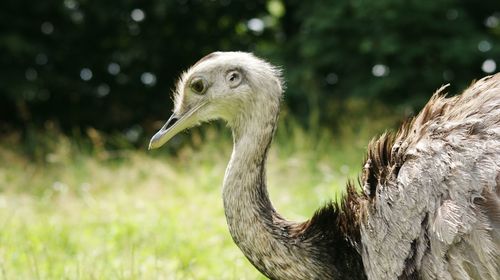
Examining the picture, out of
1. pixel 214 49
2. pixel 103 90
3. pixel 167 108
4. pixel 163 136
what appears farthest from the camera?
pixel 103 90

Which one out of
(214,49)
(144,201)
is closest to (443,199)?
(144,201)

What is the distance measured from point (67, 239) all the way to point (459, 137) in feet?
11.2

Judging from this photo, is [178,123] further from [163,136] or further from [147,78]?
[147,78]

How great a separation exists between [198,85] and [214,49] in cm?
737

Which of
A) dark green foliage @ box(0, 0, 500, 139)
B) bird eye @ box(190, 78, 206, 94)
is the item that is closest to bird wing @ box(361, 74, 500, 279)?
bird eye @ box(190, 78, 206, 94)

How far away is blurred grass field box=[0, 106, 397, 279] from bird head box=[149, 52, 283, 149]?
2.89 feet

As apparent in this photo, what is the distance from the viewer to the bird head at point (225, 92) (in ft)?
Result: 11.6

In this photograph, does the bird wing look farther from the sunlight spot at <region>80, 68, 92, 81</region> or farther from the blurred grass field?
the sunlight spot at <region>80, 68, 92, 81</region>

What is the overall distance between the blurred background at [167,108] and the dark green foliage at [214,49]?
0.02 m

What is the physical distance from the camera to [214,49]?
1095 centimetres

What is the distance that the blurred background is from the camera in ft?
18.5

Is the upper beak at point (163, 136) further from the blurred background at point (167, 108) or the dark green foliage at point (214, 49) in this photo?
the dark green foliage at point (214, 49)

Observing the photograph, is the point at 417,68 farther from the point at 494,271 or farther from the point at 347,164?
the point at 494,271

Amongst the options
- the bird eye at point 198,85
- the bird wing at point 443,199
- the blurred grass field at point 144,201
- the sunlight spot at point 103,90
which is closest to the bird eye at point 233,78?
the bird eye at point 198,85
